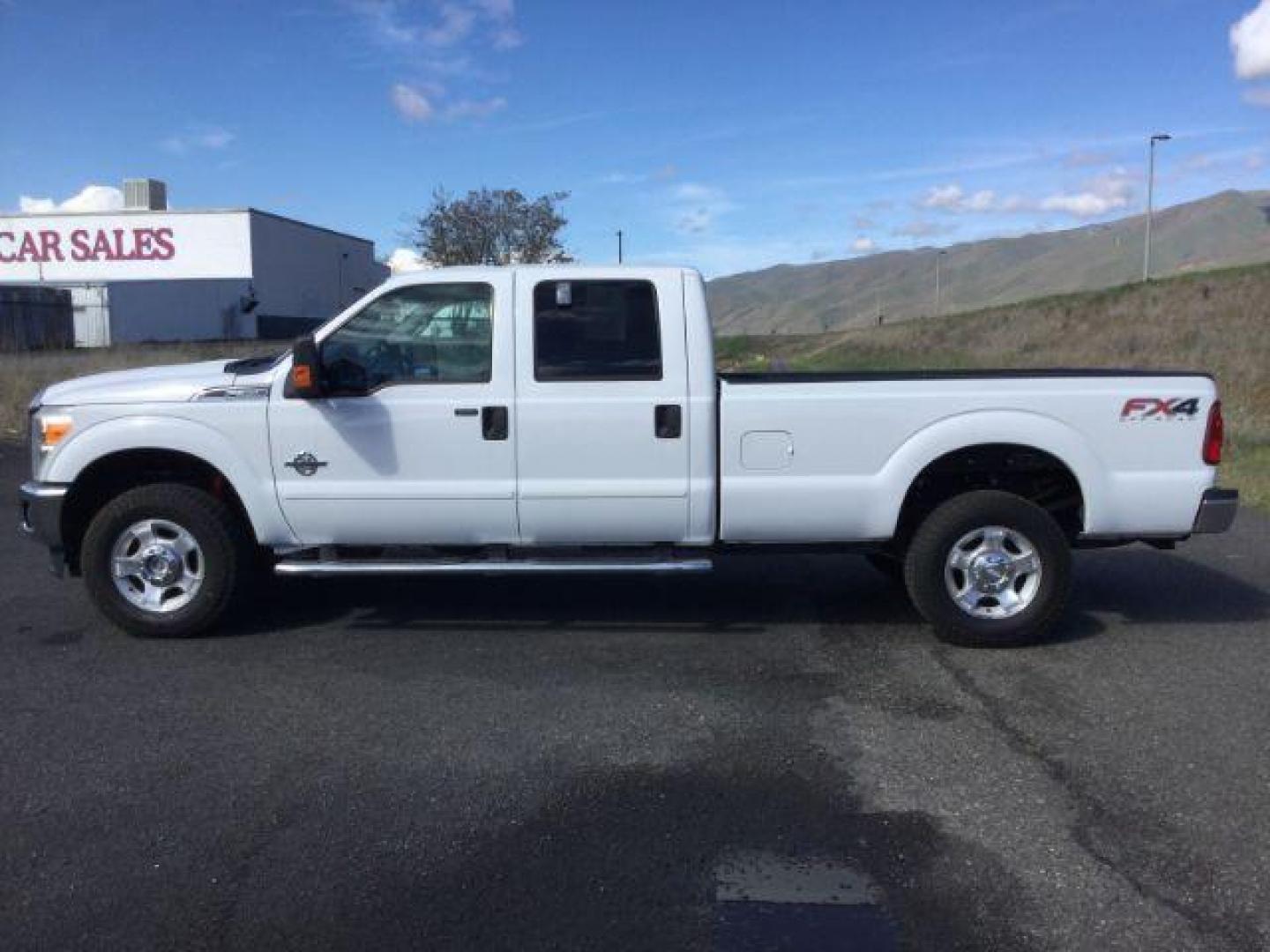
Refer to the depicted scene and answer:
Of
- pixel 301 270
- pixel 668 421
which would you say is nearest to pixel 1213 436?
pixel 668 421

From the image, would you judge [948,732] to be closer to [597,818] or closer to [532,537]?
[597,818]

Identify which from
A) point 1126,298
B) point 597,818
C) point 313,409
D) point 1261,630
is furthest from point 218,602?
point 1126,298

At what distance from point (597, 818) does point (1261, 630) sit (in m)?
4.46

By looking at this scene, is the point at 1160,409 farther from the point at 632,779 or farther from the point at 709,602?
the point at 632,779

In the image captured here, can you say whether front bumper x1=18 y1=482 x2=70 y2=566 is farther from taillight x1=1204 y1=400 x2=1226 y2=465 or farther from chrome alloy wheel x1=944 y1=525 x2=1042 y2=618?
taillight x1=1204 y1=400 x2=1226 y2=465

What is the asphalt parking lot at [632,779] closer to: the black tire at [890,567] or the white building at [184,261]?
the black tire at [890,567]

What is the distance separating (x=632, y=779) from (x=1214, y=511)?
11.9 feet

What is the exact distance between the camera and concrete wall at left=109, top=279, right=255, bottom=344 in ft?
161

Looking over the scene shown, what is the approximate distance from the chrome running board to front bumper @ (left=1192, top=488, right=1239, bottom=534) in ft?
8.72

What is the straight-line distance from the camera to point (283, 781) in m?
4.43

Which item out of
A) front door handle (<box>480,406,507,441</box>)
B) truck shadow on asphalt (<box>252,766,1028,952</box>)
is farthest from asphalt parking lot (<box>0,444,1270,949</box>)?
front door handle (<box>480,406,507,441</box>)

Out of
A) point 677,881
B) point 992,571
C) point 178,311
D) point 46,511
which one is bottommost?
point 677,881

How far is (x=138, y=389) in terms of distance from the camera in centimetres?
615

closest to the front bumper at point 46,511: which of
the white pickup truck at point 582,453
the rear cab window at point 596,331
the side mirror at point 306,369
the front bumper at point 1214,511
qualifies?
the white pickup truck at point 582,453
